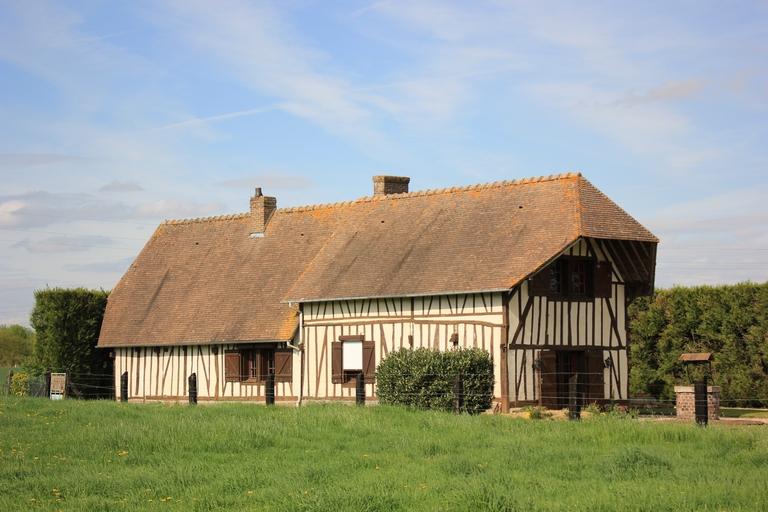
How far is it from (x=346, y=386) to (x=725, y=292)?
987 centimetres

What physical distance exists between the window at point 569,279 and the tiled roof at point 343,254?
2.71 ft

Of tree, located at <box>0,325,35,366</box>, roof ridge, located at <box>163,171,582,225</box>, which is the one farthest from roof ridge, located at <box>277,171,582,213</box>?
tree, located at <box>0,325,35,366</box>

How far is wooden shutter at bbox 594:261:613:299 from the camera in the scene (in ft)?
87.9

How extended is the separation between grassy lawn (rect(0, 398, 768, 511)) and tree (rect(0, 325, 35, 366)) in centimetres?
3797

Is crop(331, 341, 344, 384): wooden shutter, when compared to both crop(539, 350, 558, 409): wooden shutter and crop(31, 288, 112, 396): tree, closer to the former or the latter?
crop(539, 350, 558, 409): wooden shutter

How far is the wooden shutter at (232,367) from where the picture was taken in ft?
101

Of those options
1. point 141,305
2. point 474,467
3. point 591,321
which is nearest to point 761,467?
point 474,467

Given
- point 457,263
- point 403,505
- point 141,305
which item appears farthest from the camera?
point 141,305

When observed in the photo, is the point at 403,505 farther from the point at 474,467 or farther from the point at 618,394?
the point at 618,394

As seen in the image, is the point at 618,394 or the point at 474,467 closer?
the point at 474,467

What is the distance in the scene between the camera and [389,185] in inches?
1291

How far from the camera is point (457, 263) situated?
2642cm

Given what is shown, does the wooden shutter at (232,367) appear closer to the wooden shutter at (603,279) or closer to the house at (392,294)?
the house at (392,294)

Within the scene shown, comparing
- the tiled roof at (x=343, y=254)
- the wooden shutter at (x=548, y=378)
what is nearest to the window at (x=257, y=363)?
the tiled roof at (x=343, y=254)
